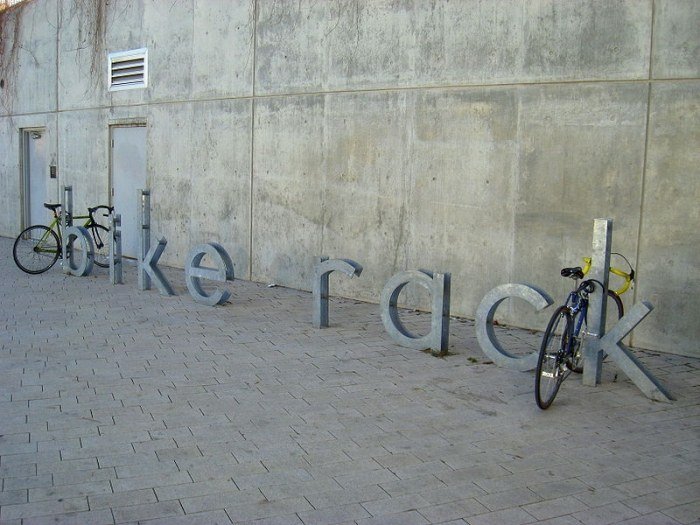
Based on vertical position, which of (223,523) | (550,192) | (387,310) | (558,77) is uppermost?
(558,77)

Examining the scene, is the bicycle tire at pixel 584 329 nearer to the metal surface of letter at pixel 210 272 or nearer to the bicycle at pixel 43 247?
the metal surface of letter at pixel 210 272

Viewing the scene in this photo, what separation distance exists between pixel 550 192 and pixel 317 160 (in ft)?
10.9

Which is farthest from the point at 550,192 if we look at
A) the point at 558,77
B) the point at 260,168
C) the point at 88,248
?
the point at 88,248

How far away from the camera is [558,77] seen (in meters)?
7.74

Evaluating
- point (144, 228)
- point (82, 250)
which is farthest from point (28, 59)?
point (144, 228)

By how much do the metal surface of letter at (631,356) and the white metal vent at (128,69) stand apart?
909 centimetres

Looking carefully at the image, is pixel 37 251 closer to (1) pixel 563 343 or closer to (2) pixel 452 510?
(1) pixel 563 343

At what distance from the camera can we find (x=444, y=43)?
863 cm

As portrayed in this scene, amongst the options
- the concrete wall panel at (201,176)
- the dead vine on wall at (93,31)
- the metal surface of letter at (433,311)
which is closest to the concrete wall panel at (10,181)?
the dead vine on wall at (93,31)

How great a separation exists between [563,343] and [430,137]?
3.72 metres

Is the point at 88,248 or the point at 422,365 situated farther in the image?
the point at 88,248

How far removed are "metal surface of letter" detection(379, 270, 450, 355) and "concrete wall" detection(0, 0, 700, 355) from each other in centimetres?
138

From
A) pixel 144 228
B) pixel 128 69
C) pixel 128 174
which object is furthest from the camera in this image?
pixel 128 174

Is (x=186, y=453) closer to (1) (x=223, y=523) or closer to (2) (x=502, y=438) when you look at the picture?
(1) (x=223, y=523)
